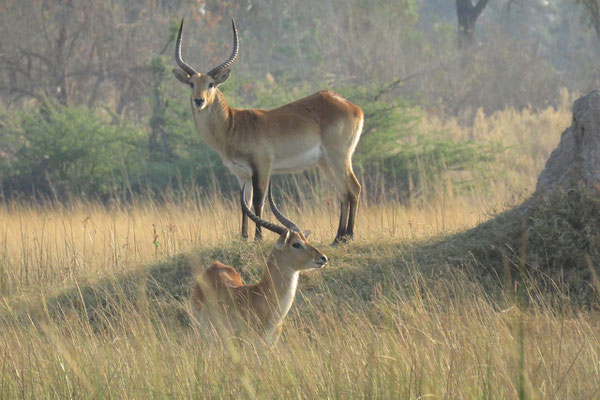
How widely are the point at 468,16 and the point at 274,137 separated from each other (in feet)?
71.3

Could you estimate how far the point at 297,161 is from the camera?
771 cm

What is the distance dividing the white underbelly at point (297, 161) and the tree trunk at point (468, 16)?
20531 millimetres

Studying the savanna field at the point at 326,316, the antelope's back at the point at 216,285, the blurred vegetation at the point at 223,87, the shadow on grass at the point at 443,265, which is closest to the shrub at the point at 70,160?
the blurred vegetation at the point at 223,87

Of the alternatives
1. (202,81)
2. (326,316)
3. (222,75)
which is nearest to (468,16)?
(222,75)

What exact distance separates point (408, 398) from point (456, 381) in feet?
0.79

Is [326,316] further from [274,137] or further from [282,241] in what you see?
[274,137]

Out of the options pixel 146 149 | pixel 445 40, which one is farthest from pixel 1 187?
pixel 445 40

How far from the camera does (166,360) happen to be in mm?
4375

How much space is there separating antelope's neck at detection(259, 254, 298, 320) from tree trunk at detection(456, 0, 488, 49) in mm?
23144

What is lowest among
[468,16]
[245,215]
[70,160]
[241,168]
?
[245,215]

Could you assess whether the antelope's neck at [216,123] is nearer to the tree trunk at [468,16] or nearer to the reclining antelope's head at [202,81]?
the reclining antelope's head at [202,81]

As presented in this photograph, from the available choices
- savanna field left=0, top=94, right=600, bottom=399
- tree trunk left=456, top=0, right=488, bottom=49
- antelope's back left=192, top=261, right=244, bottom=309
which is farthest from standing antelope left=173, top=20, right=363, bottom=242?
tree trunk left=456, top=0, right=488, bottom=49

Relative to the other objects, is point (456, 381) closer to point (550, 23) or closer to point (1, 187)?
point (1, 187)

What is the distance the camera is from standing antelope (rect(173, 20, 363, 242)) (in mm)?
7559
